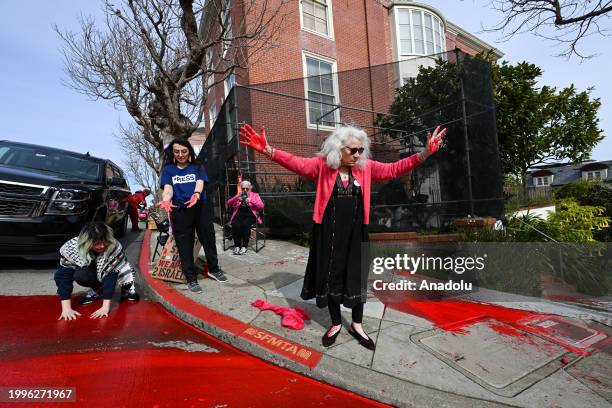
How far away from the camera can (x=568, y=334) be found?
9.98 ft

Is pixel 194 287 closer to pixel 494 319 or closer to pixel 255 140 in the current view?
pixel 255 140

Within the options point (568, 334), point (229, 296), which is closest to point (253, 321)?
point (229, 296)

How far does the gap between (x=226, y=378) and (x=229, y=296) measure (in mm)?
1427

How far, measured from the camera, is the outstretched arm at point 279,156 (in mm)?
2746

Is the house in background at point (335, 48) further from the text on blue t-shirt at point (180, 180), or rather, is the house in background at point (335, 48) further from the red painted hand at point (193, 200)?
the red painted hand at point (193, 200)

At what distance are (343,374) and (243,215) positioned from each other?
4.09 meters

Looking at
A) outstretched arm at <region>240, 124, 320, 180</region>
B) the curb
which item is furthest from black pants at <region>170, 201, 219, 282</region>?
outstretched arm at <region>240, 124, 320, 180</region>

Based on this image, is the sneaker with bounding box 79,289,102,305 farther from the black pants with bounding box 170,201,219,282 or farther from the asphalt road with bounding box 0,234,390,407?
the black pants with bounding box 170,201,219,282

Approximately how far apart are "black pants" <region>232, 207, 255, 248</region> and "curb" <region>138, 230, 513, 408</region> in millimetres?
2703

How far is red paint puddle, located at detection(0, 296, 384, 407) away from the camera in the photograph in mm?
2189

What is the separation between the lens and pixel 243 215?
6121mm

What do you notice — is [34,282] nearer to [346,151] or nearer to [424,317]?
[346,151]

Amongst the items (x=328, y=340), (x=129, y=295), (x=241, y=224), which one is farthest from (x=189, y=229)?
(x=328, y=340)

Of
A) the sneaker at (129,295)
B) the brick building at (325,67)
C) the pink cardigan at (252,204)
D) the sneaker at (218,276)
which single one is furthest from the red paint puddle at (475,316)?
the pink cardigan at (252,204)
